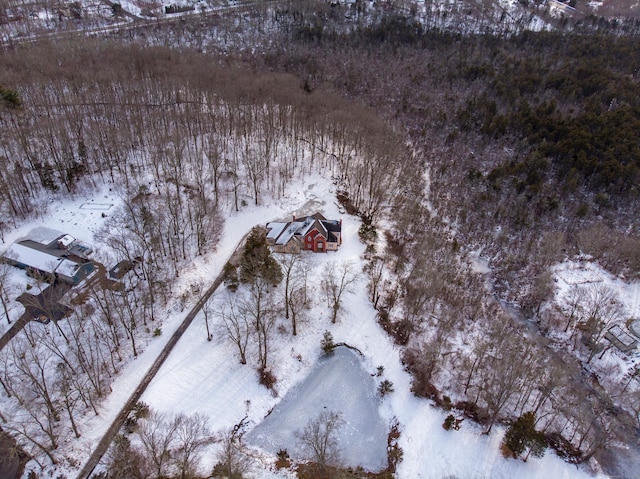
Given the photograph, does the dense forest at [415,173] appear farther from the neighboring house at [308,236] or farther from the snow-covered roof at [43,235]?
the neighboring house at [308,236]

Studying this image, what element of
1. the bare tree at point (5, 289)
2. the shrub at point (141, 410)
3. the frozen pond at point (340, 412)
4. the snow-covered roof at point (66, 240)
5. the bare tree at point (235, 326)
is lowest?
the frozen pond at point (340, 412)

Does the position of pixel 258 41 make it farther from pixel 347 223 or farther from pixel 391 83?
pixel 347 223

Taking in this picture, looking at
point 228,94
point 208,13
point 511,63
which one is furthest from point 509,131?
point 208,13

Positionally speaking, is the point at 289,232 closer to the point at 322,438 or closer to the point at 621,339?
the point at 322,438

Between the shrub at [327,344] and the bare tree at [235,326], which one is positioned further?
the shrub at [327,344]

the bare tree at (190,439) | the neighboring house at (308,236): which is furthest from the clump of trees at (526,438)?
the neighboring house at (308,236)
